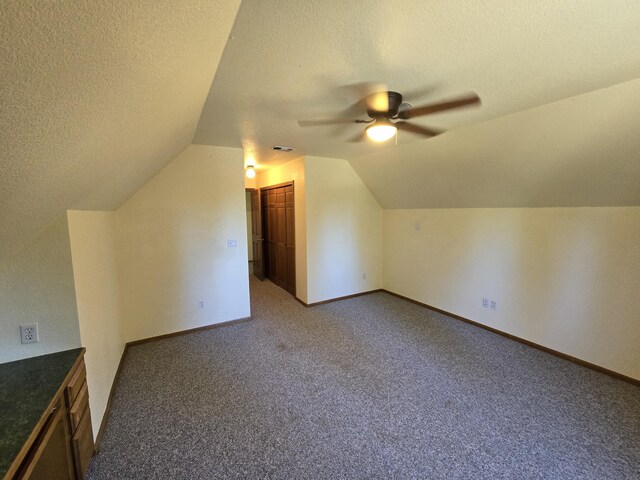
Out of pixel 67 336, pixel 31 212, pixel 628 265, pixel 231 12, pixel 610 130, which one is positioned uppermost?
pixel 231 12

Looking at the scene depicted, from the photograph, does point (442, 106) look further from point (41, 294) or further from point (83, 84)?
point (41, 294)

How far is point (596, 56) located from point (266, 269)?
18.0 ft

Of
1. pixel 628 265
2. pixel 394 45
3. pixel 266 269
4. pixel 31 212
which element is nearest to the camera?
pixel 31 212

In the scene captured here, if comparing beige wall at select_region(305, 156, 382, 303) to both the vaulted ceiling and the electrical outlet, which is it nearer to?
the vaulted ceiling

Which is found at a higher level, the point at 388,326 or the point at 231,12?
the point at 231,12

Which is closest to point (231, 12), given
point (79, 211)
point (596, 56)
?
point (79, 211)

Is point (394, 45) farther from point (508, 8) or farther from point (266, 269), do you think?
point (266, 269)

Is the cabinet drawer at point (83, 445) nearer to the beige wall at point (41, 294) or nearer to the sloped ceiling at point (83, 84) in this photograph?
the beige wall at point (41, 294)

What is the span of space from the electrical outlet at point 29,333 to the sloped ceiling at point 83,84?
1.50ft

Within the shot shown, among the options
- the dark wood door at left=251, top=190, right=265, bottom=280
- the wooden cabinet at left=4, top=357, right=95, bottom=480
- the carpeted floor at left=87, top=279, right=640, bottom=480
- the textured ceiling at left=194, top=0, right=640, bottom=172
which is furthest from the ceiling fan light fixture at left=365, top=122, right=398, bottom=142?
the dark wood door at left=251, top=190, right=265, bottom=280

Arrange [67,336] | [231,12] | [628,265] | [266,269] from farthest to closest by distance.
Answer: [266,269] → [628,265] → [67,336] → [231,12]

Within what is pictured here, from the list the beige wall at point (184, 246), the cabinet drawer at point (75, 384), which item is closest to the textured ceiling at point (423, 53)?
the beige wall at point (184, 246)

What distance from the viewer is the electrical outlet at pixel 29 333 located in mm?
1469

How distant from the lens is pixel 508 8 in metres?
1.11
